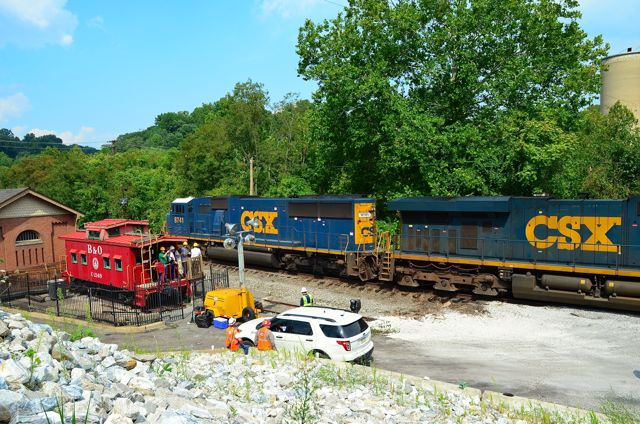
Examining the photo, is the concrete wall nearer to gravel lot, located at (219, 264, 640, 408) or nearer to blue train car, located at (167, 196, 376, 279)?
blue train car, located at (167, 196, 376, 279)

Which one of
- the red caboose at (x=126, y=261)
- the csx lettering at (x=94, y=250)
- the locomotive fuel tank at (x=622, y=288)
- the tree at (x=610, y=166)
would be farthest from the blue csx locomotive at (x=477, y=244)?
the tree at (x=610, y=166)

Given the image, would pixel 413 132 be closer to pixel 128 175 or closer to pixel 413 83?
pixel 413 83

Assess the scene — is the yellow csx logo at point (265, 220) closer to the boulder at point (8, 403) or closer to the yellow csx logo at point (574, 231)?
the yellow csx logo at point (574, 231)

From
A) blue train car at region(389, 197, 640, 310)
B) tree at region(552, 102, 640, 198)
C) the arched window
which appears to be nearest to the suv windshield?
blue train car at region(389, 197, 640, 310)

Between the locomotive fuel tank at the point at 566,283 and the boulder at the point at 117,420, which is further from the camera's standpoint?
the locomotive fuel tank at the point at 566,283

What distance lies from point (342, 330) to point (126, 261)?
12113 mm

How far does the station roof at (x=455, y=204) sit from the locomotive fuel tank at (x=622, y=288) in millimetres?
4517

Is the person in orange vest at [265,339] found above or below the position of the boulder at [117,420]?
below

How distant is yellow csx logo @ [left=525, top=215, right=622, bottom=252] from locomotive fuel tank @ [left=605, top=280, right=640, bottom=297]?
3.99 ft

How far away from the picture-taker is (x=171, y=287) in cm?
2019

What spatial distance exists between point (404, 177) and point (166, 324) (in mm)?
16521

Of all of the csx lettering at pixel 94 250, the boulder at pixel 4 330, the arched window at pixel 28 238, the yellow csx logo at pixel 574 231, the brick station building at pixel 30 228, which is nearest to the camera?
the boulder at pixel 4 330

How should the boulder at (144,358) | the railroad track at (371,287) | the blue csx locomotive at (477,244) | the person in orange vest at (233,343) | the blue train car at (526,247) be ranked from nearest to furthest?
the boulder at (144,358) → the person in orange vest at (233,343) → the blue train car at (526,247) → the blue csx locomotive at (477,244) → the railroad track at (371,287)

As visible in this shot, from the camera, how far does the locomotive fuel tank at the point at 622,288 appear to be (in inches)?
662
